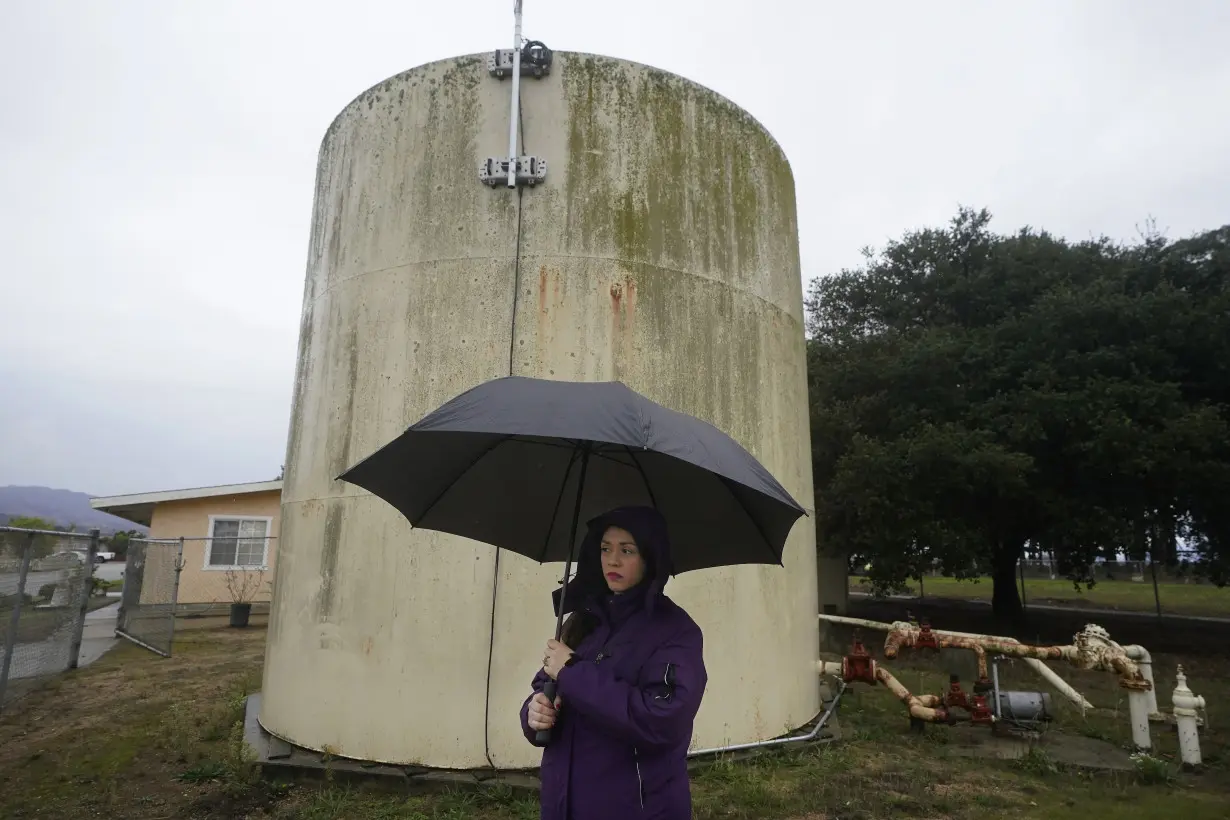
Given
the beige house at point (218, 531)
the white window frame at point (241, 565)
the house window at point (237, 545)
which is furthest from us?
the house window at point (237, 545)

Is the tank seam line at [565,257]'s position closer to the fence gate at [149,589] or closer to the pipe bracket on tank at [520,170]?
the pipe bracket on tank at [520,170]

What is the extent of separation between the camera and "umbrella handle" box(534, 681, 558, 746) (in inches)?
96.0

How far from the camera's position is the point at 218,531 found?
19750 millimetres

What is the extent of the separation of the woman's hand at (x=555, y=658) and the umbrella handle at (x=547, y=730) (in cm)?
3

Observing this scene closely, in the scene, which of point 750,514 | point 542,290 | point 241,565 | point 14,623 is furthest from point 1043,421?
point 241,565

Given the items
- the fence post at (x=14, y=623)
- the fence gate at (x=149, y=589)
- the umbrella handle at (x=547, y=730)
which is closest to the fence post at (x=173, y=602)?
the fence gate at (x=149, y=589)

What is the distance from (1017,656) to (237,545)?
1843 centimetres

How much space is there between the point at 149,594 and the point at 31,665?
21.7ft

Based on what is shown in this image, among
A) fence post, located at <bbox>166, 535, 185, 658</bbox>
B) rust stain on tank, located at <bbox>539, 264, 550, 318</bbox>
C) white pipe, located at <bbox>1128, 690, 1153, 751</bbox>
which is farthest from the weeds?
fence post, located at <bbox>166, 535, 185, 658</bbox>

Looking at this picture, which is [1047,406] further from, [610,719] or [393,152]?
[610,719]

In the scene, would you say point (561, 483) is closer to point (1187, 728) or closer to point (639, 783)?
point (639, 783)

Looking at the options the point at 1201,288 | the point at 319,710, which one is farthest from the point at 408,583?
the point at 1201,288

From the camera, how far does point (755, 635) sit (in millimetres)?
6000

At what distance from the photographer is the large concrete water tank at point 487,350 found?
5.35 meters
